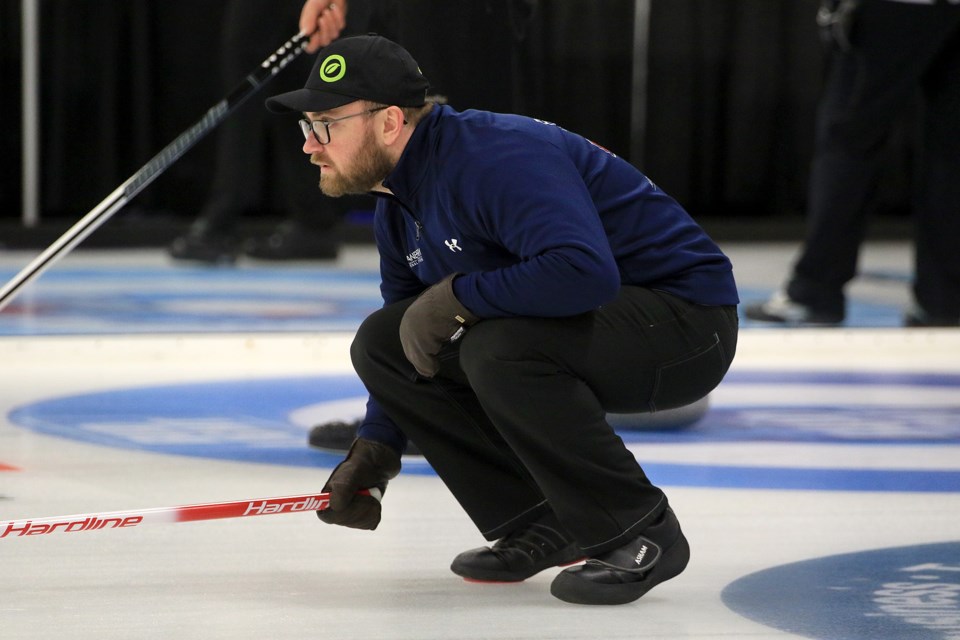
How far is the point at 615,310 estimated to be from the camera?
194 centimetres

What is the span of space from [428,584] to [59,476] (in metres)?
0.84

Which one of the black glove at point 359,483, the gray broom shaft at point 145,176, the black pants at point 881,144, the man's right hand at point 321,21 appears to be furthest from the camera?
the black pants at point 881,144

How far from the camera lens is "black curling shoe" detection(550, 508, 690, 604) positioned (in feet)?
6.23

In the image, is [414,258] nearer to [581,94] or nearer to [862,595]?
[862,595]

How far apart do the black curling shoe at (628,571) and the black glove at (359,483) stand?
27 cm

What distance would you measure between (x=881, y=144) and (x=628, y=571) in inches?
105

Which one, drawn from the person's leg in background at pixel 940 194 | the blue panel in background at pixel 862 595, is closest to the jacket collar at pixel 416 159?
the blue panel in background at pixel 862 595

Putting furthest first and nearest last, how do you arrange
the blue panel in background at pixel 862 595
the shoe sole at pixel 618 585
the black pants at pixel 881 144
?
the black pants at pixel 881 144 < the shoe sole at pixel 618 585 < the blue panel in background at pixel 862 595

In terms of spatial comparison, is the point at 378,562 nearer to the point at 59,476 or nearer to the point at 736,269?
the point at 59,476

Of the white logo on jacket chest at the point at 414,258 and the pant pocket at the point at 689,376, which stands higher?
the white logo on jacket chest at the point at 414,258

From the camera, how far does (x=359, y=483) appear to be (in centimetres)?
202

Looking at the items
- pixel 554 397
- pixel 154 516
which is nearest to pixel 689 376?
pixel 554 397

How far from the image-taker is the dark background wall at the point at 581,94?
6035 mm

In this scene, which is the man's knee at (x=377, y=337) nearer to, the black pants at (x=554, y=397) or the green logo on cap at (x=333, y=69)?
the black pants at (x=554, y=397)
